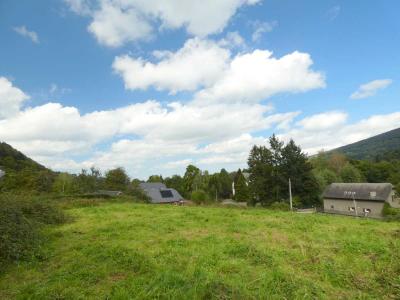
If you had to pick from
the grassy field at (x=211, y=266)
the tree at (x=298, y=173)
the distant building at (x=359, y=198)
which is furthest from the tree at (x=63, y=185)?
the distant building at (x=359, y=198)

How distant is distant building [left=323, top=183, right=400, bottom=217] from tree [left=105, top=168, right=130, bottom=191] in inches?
1205

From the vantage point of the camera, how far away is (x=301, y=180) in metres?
38.0

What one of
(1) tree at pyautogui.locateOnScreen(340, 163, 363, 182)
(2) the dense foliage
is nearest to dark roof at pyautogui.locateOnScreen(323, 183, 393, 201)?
(2) the dense foliage

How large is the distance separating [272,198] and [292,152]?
24.0ft

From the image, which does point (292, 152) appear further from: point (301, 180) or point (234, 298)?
point (234, 298)

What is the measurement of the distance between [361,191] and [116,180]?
3448 centimetres

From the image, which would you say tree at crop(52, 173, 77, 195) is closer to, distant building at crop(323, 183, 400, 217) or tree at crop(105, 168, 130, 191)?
tree at crop(105, 168, 130, 191)

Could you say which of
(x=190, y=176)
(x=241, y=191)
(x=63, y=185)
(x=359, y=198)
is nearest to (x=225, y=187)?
(x=190, y=176)

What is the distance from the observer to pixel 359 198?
121 feet

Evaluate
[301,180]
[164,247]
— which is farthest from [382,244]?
[301,180]

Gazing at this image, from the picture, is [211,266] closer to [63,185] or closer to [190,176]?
[63,185]

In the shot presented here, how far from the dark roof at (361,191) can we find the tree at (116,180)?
30600 millimetres

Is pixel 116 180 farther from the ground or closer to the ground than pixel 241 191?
farther from the ground

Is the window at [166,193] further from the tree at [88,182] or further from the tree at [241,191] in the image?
the tree at [241,191]
